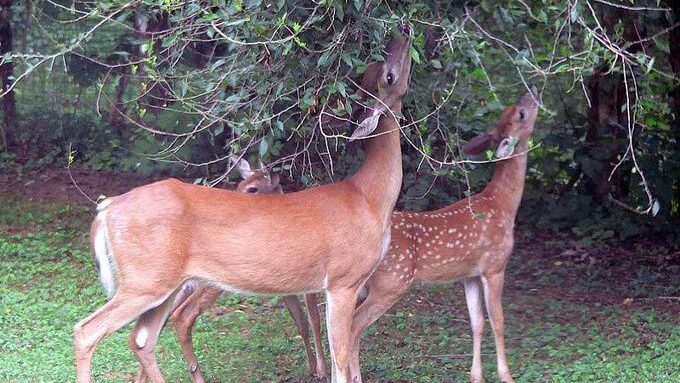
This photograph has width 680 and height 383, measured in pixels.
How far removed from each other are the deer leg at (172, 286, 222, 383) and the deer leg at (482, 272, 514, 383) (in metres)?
1.67

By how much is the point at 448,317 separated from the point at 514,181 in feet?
4.47

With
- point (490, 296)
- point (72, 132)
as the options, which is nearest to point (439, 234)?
point (490, 296)

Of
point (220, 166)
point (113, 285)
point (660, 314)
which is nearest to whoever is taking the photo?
point (113, 285)

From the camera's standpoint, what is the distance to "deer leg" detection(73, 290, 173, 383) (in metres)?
5.36

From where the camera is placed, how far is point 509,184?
7184 mm

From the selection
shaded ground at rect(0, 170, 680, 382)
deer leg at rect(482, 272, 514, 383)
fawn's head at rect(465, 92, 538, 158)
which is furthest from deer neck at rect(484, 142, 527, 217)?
shaded ground at rect(0, 170, 680, 382)

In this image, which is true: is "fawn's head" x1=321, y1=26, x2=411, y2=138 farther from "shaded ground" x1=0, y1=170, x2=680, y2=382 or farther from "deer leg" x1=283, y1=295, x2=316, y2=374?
"shaded ground" x1=0, y1=170, x2=680, y2=382

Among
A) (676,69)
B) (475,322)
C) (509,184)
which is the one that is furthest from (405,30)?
(676,69)

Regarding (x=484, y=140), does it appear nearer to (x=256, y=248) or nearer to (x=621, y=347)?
(x=621, y=347)

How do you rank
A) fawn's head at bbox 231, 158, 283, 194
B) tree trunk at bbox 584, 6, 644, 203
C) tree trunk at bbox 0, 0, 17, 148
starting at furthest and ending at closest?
tree trunk at bbox 0, 0, 17, 148 < tree trunk at bbox 584, 6, 644, 203 < fawn's head at bbox 231, 158, 283, 194

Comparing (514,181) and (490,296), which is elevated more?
(514,181)

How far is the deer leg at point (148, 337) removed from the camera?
5855 millimetres

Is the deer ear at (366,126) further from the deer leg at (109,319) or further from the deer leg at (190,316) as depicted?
the deer leg at (190,316)

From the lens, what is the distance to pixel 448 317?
8.06 m
